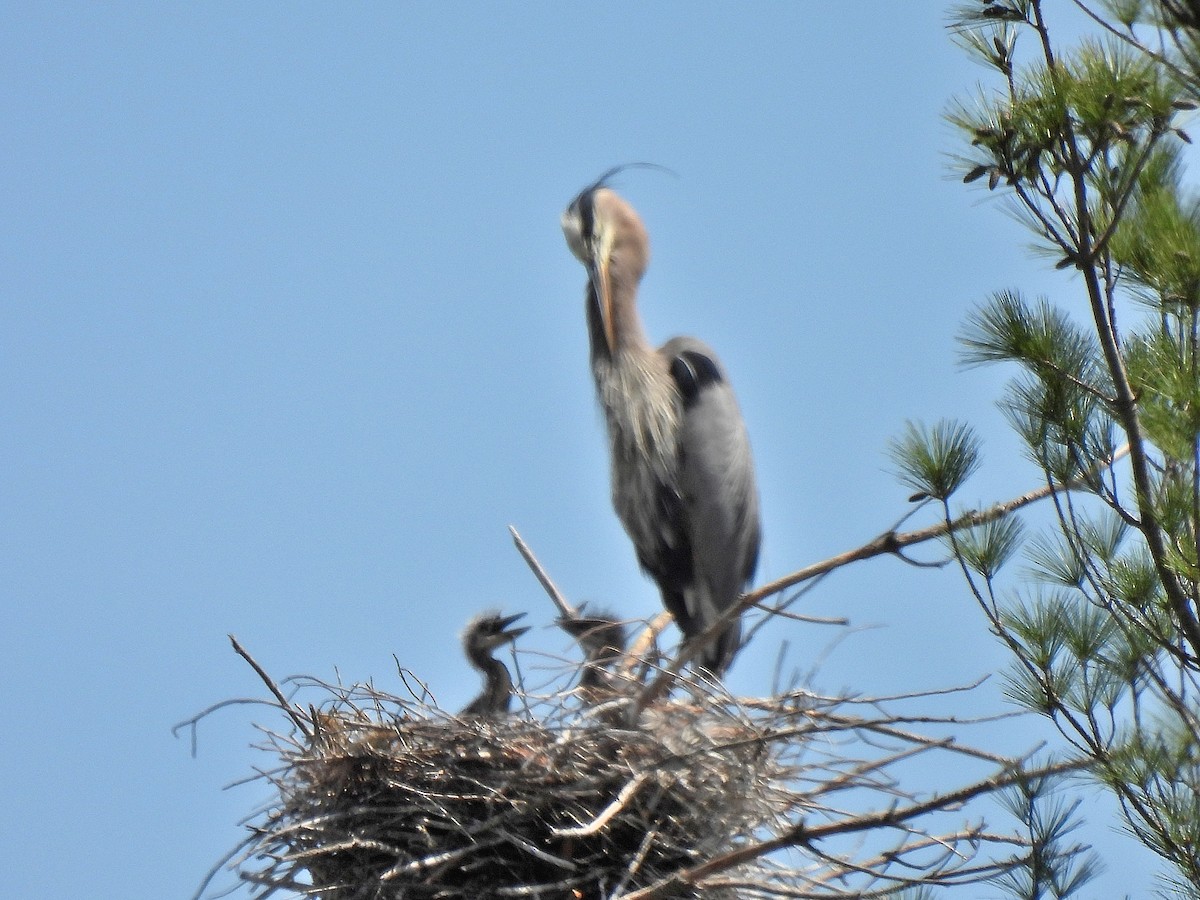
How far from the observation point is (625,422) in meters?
4.93

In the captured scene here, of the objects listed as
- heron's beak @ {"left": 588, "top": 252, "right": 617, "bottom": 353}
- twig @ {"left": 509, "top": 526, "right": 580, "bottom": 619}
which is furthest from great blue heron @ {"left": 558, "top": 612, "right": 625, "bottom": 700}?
heron's beak @ {"left": 588, "top": 252, "right": 617, "bottom": 353}

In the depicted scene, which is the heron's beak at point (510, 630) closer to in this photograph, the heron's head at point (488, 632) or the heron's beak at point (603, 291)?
the heron's head at point (488, 632)

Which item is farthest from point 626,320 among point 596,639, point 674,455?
point 596,639

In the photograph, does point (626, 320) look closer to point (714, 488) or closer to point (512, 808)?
point (714, 488)

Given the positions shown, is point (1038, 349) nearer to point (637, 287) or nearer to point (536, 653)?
point (536, 653)

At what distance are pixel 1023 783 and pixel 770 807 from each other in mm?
624

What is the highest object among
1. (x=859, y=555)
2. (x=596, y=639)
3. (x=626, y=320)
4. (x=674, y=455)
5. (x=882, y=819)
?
(x=626, y=320)

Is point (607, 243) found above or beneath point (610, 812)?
above

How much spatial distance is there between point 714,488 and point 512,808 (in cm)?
189

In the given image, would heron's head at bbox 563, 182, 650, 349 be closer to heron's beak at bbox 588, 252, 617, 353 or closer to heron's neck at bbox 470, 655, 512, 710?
heron's beak at bbox 588, 252, 617, 353

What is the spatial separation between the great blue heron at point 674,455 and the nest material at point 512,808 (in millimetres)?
1502

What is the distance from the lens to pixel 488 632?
165 inches

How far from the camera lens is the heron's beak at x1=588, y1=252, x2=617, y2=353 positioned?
5.00m

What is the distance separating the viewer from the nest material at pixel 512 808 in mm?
3107
